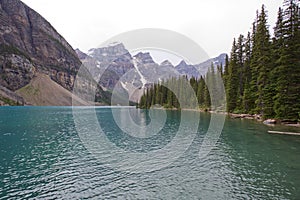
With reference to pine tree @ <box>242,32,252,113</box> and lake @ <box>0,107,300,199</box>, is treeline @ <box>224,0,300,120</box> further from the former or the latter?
lake @ <box>0,107,300,199</box>

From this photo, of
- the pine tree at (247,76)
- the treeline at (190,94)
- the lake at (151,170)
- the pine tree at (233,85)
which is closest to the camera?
the lake at (151,170)

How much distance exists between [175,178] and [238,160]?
26.9 ft

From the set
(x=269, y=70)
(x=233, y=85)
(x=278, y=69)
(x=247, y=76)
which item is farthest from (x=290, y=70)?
(x=233, y=85)

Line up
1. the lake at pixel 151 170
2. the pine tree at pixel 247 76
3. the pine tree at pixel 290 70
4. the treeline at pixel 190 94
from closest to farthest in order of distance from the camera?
the lake at pixel 151 170, the pine tree at pixel 290 70, the pine tree at pixel 247 76, the treeline at pixel 190 94

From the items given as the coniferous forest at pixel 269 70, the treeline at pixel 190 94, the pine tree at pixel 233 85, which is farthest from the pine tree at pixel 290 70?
the treeline at pixel 190 94

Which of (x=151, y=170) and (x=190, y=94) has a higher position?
(x=190, y=94)

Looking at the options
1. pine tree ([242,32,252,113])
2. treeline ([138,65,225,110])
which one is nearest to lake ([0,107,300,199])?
pine tree ([242,32,252,113])

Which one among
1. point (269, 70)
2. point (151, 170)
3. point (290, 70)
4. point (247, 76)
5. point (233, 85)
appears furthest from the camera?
point (233, 85)

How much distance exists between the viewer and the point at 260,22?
52125 mm

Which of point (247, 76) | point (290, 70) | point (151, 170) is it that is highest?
point (247, 76)

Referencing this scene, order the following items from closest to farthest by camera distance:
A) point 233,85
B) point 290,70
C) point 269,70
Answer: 1. point 290,70
2. point 269,70
3. point 233,85

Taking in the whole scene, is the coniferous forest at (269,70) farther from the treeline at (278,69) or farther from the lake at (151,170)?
the lake at (151,170)

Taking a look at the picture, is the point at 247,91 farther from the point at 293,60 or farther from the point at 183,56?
the point at 183,56

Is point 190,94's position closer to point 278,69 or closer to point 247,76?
point 247,76
